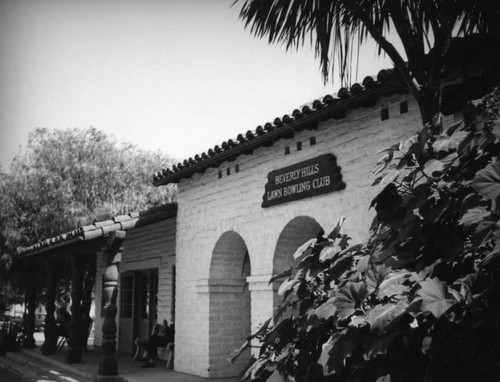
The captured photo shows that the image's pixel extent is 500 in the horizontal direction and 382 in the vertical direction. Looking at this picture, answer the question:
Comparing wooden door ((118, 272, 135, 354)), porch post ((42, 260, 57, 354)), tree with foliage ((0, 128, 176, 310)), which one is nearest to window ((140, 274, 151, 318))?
wooden door ((118, 272, 135, 354))

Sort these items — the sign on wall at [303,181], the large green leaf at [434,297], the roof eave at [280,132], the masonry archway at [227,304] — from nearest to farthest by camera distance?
the large green leaf at [434,297] → the roof eave at [280,132] → the sign on wall at [303,181] → the masonry archway at [227,304]

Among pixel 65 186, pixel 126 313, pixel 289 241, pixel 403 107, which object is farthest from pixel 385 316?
pixel 65 186

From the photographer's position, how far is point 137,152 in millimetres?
19469

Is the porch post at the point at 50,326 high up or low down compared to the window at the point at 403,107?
down

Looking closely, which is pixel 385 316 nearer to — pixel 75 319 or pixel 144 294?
pixel 75 319

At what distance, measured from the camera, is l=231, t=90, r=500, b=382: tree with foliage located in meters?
1.95

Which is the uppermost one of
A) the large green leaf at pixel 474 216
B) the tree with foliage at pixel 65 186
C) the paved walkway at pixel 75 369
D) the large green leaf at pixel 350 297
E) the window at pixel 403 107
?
the tree with foliage at pixel 65 186

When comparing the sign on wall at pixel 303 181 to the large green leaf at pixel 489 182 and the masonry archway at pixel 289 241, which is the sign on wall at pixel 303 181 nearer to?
the masonry archway at pixel 289 241

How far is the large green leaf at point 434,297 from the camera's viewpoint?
1854 millimetres

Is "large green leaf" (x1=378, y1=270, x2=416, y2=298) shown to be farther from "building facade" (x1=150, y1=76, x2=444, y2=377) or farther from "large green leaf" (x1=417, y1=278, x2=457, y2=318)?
"building facade" (x1=150, y1=76, x2=444, y2=377)

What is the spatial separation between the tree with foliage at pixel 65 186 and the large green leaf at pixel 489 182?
590 inches

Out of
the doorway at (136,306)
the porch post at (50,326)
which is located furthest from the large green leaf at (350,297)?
the porch post at (50,326)

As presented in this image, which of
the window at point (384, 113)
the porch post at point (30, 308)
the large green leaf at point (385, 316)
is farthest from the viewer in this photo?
the porch post at point (30, 308)

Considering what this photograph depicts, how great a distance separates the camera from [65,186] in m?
15.9
